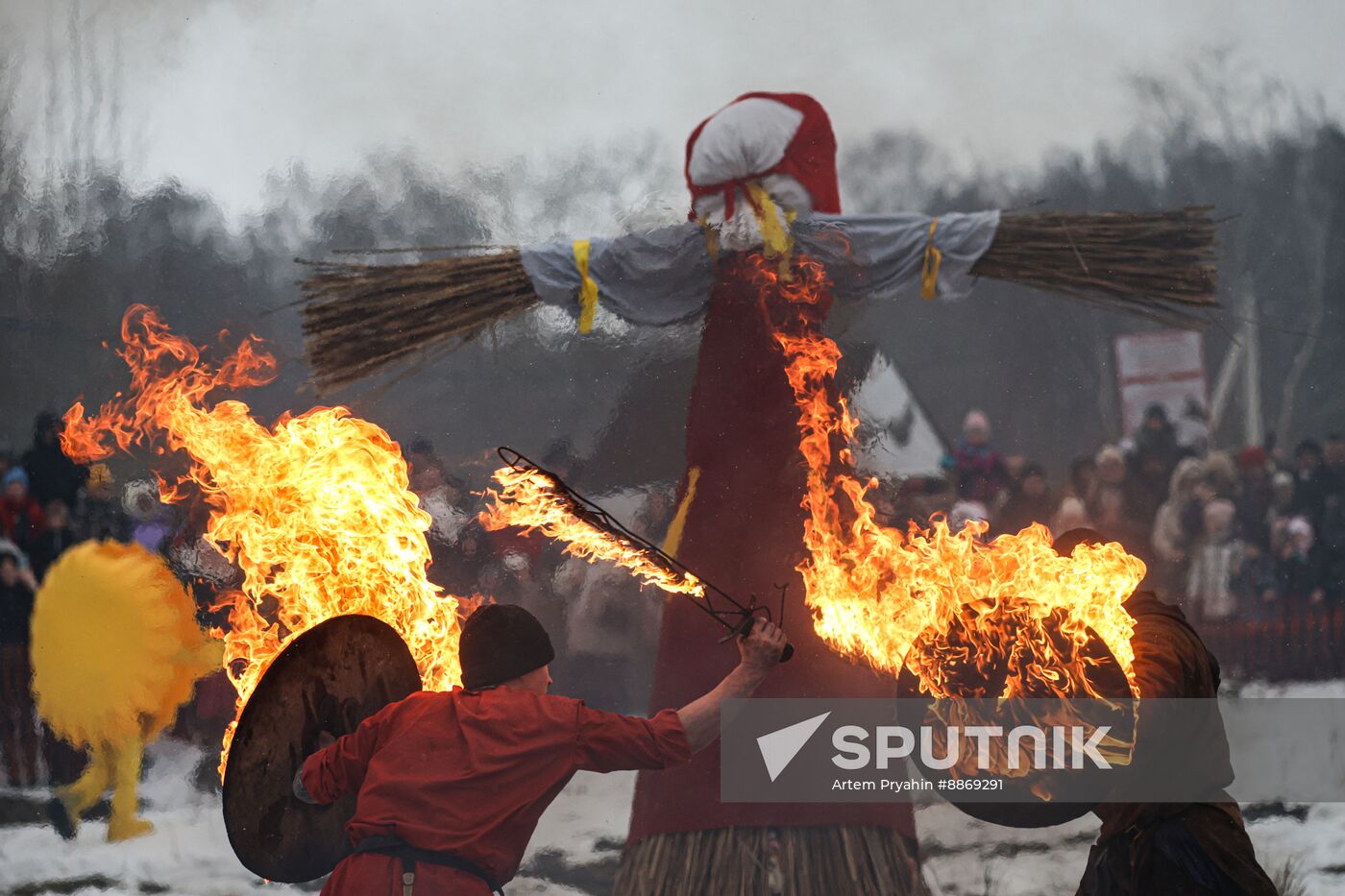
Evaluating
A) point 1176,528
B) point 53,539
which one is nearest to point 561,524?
point 53,539

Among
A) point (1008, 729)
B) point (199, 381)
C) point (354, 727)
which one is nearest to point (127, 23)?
point (199, 381)

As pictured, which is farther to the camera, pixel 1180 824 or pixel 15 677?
pixel 15 677

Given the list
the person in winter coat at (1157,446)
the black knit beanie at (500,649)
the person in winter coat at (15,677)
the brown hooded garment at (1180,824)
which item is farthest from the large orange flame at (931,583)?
the person in winter coat at (15,677)

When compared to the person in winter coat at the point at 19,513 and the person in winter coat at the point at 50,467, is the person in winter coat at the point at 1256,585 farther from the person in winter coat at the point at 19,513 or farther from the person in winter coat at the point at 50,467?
the person in winter coat at the point at 19,513

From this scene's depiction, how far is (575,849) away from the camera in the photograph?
4895 mm

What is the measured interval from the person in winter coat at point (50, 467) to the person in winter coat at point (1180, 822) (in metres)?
3.86

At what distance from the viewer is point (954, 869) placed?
480 cm

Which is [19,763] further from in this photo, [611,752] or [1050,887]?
[1050,887]

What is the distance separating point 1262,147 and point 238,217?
3815mm

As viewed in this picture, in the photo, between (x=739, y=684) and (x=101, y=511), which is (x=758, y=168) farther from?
(x=101, y=511)

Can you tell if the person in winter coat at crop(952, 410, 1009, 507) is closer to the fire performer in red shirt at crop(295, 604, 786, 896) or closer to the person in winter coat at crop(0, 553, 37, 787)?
the fire performer in red shirt at crop(295, 604, 786, 896)

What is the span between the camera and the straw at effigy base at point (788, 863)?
4.36 m

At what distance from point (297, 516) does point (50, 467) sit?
1713mm

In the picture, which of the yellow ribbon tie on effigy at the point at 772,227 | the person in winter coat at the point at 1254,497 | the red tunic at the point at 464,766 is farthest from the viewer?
the person in winter coat at the point at 1254,497
